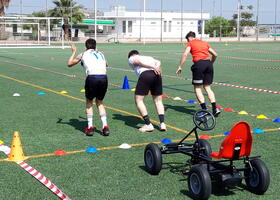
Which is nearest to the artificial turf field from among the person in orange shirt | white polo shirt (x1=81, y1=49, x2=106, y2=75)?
the person in orange shirt

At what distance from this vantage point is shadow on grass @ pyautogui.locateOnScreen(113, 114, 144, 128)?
9023 mm

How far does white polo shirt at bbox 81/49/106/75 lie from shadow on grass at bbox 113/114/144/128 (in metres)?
1.47

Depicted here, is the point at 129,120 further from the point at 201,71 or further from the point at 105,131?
the point at 201,71

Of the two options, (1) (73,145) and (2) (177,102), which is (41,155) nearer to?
(1) (73,145)

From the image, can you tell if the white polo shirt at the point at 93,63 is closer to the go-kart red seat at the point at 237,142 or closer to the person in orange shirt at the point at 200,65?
the person in orange shirt at the point at 200,65

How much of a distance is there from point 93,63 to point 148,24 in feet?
227

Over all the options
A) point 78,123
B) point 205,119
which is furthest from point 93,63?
point 205,119

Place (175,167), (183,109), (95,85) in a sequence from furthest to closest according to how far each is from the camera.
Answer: (183,109), (95,85), (175,167)

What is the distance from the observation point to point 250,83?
15.6 metres

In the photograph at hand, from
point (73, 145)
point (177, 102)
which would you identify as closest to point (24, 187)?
point (73, 145)

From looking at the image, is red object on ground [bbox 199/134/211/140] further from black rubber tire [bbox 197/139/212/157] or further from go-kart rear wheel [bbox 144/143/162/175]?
go-kart rear wheel [bbox 144/143/162/175]

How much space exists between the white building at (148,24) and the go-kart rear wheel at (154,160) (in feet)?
218

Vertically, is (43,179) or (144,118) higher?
(144,118)

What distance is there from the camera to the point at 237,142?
4844 millimetres
